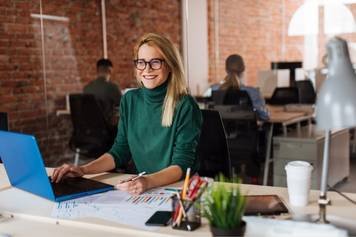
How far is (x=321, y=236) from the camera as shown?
3.25 feet

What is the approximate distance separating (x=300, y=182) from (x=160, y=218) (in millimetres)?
442

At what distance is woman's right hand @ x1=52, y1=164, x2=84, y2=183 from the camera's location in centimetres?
179

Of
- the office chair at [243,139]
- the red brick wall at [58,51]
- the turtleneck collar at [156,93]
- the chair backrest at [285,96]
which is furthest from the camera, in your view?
the chair backrest at [285,96]

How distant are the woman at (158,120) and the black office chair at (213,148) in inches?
17.8

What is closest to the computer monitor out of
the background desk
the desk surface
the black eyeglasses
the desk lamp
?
the background desk

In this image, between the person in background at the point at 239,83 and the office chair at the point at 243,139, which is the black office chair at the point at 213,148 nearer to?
the office chair at the point at 243,139

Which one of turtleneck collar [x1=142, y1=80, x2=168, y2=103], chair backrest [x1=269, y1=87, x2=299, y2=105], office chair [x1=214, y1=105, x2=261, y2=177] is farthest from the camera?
chair backrest [x1=269, y1=87, x2=299, y2=105]

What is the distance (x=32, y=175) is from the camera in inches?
63.3

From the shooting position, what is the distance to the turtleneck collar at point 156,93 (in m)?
1.94

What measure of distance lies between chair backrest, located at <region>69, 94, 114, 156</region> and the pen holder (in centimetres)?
305

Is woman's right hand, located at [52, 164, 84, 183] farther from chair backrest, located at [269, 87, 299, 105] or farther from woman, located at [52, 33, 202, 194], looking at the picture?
chair backrest, located at [269, 87, 299, 105]

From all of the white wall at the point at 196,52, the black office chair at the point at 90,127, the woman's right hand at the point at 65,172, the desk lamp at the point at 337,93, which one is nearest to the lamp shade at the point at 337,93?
the desk lamp at the point at 337,93

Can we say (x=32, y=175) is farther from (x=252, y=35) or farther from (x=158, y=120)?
(x=252, y=35)

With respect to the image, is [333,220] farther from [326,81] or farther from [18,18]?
[18,18]
